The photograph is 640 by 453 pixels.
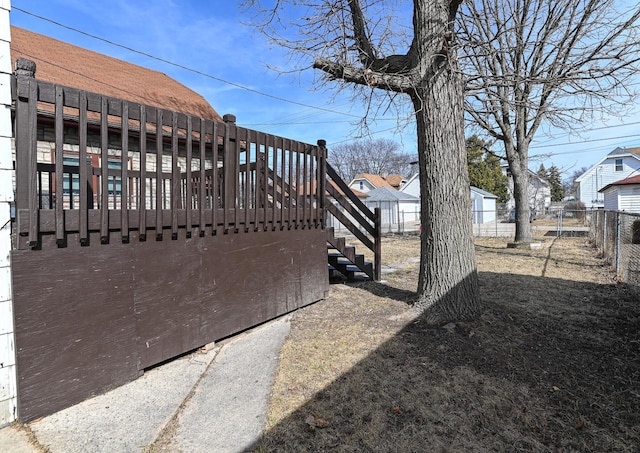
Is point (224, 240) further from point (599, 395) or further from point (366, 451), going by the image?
point (599, 395)

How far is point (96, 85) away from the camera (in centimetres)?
1023

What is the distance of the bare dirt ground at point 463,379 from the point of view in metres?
2.22

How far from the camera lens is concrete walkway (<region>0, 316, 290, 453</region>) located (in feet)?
7.21

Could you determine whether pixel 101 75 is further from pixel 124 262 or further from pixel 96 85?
pixel 124 262

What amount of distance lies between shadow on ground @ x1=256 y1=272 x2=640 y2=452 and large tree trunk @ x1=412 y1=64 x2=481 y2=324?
0.46m

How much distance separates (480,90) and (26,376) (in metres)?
5.65

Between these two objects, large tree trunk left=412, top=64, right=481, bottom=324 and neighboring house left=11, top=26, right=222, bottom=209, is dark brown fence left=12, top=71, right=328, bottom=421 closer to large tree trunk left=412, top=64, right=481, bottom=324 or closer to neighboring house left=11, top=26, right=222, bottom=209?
large tree trunk left=412, top=64, right=481, bottom=324

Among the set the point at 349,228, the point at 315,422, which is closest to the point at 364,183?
the point at 349,228

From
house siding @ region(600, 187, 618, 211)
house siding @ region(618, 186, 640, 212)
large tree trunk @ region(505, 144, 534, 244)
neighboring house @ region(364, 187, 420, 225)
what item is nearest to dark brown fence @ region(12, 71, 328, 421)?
large tree trunk @ region(505, 144, 534, 244)

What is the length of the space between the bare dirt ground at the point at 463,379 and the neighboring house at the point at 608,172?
115 ft

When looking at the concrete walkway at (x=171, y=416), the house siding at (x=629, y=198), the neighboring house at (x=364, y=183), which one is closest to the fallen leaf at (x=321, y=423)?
the concrete walkway at (x=171, y=416)

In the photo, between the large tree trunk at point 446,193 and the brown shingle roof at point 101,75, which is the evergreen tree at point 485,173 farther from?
the large tree trunk at point 446,193

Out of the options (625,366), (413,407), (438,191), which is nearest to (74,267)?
(413,407)

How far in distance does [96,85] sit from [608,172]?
41.9 metres
